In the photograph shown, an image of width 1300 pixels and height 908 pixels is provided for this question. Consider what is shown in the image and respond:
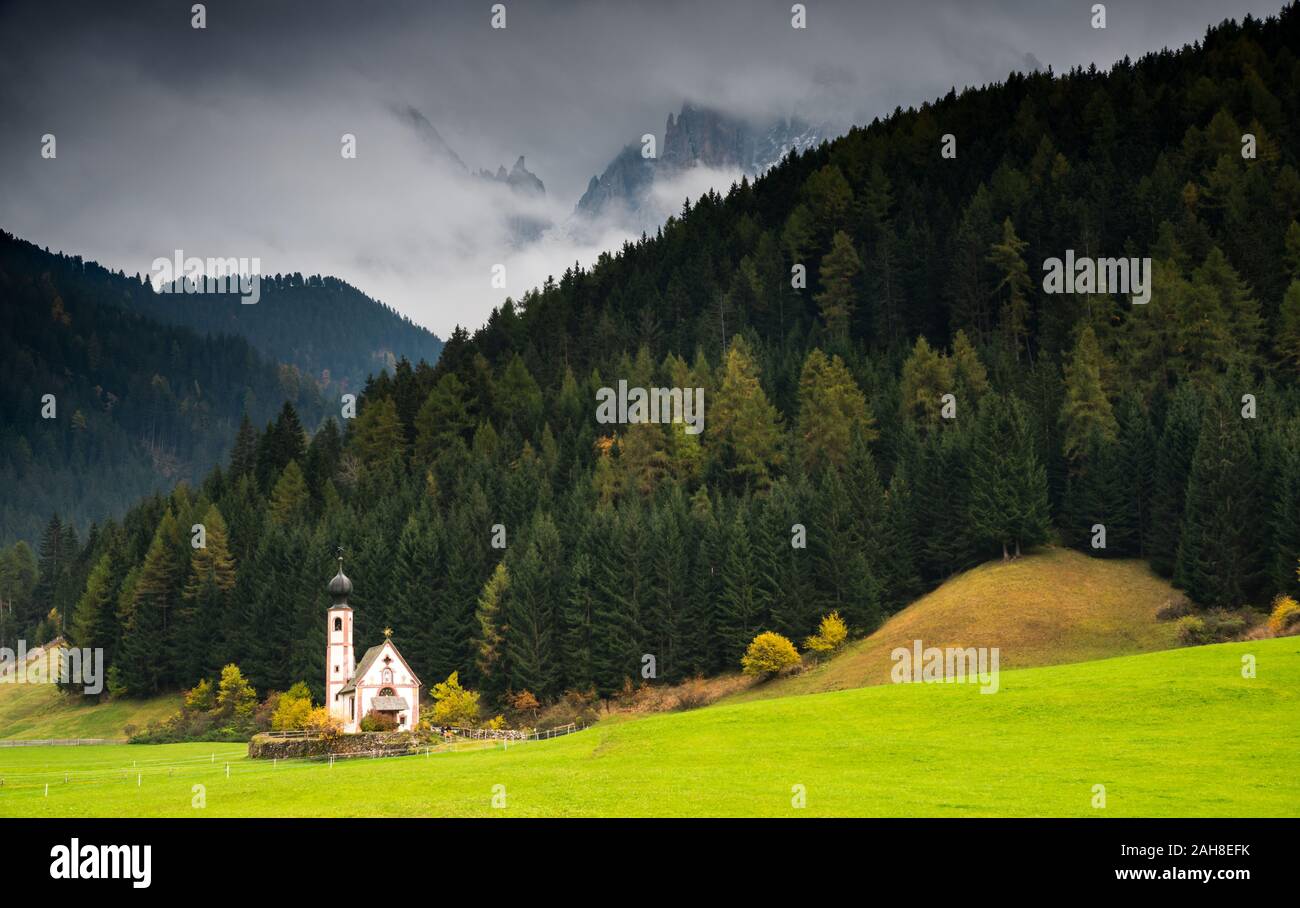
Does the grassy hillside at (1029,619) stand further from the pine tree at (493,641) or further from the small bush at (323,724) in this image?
the small bush at (323,724)

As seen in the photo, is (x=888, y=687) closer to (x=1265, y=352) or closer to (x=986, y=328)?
(x=1265, y=352)

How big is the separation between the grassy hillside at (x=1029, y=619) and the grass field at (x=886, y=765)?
59.2ft

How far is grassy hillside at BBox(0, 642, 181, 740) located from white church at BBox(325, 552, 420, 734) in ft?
92.7

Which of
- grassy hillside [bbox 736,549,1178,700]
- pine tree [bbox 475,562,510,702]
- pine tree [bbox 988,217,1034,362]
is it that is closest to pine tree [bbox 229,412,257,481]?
pine tree [bbox 475,562,510,702]

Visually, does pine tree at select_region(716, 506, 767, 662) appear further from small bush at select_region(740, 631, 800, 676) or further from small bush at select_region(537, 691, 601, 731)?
small bush at select_region(537, 691, 601, 731)

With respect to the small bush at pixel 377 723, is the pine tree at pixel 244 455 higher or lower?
higher

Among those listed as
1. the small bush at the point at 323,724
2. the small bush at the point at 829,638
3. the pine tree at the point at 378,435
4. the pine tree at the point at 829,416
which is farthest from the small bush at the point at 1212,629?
the pine tree at the point at 378,435

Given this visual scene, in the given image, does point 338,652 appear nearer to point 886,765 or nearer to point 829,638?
point 829,638

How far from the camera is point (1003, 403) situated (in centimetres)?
10169

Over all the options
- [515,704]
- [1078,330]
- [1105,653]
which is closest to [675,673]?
[515,704]

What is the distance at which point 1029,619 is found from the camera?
80062mm

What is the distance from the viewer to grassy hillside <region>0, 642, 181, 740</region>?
112m

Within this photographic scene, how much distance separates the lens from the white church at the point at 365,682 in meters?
87.8

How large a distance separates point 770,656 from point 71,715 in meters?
74.4
